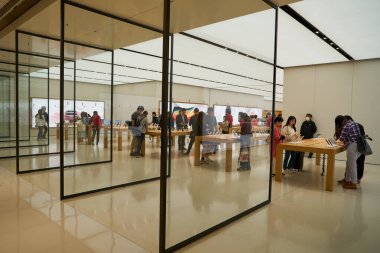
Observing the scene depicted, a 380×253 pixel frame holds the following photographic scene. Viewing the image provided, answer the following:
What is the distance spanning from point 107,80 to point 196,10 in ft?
9.36

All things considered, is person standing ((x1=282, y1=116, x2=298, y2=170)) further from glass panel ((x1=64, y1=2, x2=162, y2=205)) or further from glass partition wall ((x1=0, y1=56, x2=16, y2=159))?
glass partition wall ((x1=0, y1=56, x2=16, y2=159))

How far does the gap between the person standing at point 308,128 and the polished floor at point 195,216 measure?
171 inches

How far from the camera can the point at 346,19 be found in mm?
5082

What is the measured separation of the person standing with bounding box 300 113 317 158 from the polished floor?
14.2ft

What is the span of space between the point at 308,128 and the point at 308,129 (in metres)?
0.04

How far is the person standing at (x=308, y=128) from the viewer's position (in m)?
9.53

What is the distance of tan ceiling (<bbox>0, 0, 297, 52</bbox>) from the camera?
404 centimetres

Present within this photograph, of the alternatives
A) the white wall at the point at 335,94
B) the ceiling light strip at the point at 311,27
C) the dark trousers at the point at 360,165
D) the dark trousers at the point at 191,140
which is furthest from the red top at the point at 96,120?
the white wall at the point at 335,94

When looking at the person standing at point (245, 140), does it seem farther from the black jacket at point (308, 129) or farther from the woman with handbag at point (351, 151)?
the black jacket at point (308, 129)

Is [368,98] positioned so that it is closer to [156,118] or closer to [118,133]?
[156,118]

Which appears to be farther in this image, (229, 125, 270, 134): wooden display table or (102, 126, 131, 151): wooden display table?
(102, 126, 131, 151): wooden display table

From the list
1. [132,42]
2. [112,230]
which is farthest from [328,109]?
[112,230]

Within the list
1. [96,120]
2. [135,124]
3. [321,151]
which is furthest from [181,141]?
[321,151]

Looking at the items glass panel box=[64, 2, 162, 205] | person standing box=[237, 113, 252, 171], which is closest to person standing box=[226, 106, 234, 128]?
person standing box=[237, 113, 252, 171]
